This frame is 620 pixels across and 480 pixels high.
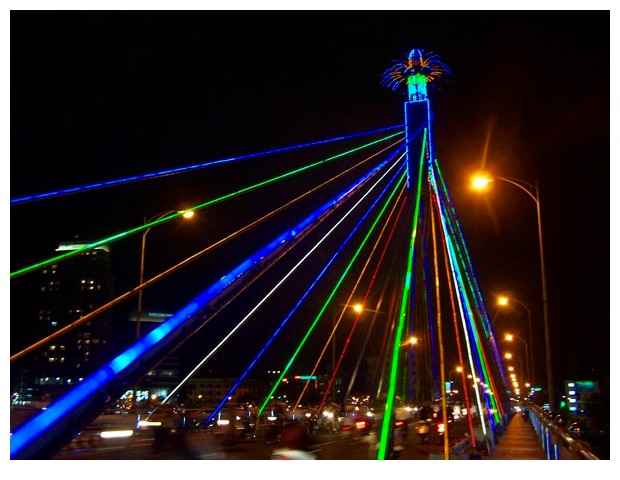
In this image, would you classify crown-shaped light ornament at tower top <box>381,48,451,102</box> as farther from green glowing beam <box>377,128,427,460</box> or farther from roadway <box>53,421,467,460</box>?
roadway <box>53,421,467,460</box>

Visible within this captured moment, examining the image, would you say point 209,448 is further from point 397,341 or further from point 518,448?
point 518,448

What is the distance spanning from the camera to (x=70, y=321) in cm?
2139

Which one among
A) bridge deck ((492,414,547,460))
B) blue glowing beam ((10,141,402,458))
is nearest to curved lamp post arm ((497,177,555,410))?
bridge deck ((492,414,547,460))

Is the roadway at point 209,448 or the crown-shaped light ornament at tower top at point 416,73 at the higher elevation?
the crown-shaped light ornament at tower top at point 416,73

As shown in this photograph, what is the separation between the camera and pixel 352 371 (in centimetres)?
2017

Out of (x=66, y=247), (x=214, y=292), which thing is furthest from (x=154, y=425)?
(x=214, y=292)

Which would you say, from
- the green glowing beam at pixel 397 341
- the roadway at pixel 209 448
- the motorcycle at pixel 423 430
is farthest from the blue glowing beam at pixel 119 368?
the motorcycle at pixel 423 430

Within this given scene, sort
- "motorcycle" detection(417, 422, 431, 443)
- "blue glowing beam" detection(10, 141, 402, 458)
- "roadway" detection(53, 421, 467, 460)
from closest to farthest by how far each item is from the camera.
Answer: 1. "blue glowing beam" detection(10, 141, 402, 458)
2. "roadway" detection(53, 421, 467, 460)
3. "motorcycle" detection(417, 422, 431, 443)

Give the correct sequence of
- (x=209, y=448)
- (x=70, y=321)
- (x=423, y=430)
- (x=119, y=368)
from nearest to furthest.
Answer: (x=119, y=368)
(x=209, y=448)
(x=423, y=430)
(x=70, y=321)

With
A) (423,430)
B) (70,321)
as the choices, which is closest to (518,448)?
(423,430)

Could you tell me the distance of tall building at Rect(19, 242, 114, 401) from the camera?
2047cm

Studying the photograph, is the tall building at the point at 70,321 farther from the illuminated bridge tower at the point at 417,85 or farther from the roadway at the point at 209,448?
the illuminated bridge tower at the point at 417,85

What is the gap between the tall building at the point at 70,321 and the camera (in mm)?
20469
